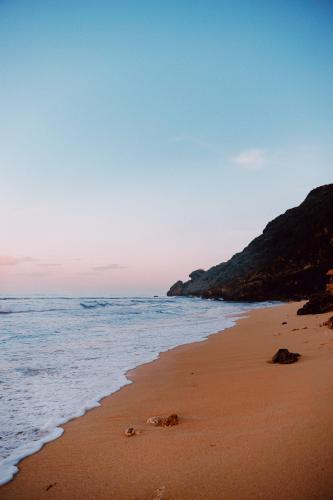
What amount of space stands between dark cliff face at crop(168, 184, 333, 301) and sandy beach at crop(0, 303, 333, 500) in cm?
3294

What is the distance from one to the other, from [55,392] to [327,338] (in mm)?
5040

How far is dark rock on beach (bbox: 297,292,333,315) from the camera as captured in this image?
12.3 m

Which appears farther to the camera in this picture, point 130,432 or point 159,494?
point 130,432

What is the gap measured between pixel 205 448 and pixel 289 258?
126 feet

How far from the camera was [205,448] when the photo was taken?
7.59ft

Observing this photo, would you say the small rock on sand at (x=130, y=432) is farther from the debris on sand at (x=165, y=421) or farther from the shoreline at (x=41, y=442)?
the shoreline at (x=41, y=442)

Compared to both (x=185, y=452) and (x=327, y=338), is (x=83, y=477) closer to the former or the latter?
(x=185, y=452)

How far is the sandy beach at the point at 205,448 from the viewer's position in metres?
1.83

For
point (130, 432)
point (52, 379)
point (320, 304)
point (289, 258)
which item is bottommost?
point (52, 379)

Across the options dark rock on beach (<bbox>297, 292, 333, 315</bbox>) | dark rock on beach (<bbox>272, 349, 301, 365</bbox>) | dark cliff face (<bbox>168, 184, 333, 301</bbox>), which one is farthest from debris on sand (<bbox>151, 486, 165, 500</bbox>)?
dark cliff face (<bbox>168, 184, 333, 301</bbox>)

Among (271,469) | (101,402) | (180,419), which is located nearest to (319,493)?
(271,469)

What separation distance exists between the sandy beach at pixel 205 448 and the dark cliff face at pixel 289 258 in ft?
108

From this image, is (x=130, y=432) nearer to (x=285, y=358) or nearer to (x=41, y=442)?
(x=41, y=442)

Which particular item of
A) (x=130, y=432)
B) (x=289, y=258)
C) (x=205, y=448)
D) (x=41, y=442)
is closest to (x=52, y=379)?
(x=41, y=442)
